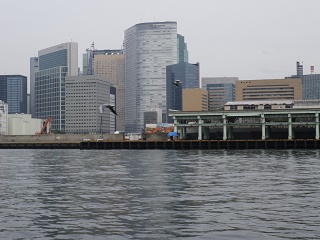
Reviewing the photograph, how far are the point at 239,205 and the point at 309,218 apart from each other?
481cm

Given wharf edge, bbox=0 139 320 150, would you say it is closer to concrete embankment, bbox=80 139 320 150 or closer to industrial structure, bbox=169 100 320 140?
concrete embankment, bbox=80 139 320 150

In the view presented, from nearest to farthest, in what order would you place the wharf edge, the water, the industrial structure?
1. the water
2. the wharf edge
3. the industrial structure

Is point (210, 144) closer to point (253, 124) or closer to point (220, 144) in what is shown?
point (220, 144)

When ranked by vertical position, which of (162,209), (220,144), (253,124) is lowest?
(162,209)

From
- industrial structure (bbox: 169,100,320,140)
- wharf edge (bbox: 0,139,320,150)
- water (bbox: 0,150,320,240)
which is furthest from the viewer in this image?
industrial structure (bbox: 169,100,320,140)

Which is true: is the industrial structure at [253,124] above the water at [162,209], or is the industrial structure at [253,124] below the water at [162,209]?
above

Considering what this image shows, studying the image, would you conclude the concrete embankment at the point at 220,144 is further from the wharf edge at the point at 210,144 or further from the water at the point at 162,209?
the water at the point at 162,209

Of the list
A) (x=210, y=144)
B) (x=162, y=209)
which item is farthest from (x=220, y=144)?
(x=162, y=209)

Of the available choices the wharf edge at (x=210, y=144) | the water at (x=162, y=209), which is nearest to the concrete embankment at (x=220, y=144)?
the wharf edge at (x=210, y=144)

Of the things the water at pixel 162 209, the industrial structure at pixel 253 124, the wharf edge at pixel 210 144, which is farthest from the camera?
the industrial structure at pixel 253 124

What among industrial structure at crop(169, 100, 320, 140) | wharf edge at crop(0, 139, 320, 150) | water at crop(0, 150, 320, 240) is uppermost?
industrial structure at crop(169, 100, 320, 140)

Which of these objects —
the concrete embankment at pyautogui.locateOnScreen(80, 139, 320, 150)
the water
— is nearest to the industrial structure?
the concrete embankment at pyautogui.locateOnScreen(80, 139, 320, 150)

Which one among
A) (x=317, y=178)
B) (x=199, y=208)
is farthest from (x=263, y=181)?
(x=199, y=208)

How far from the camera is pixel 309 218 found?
949 inches
